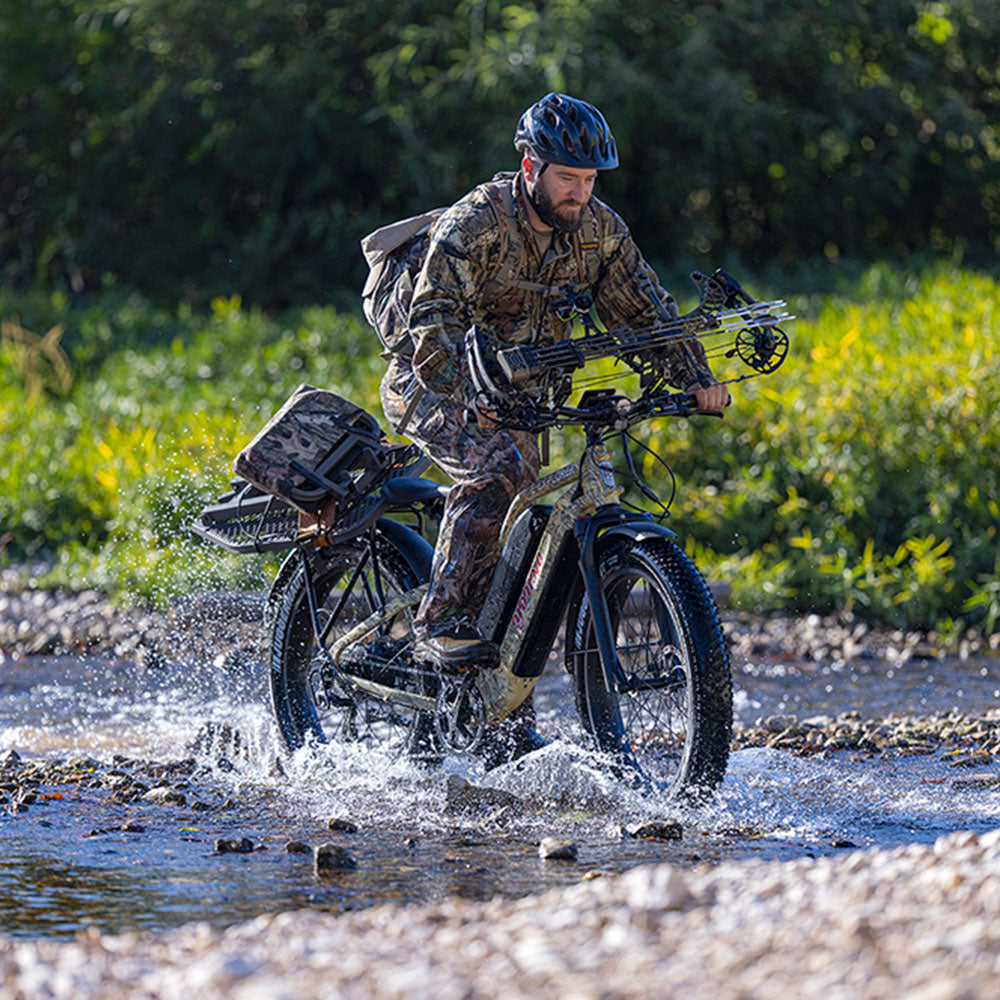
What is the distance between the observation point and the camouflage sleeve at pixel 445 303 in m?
4.90

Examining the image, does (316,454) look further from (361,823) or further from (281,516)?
(361,823)

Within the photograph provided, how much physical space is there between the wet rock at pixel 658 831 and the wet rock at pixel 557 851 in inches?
9.4

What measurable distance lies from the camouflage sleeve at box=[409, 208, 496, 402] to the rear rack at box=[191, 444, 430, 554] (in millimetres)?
687

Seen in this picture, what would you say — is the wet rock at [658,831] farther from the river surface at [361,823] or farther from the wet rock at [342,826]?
the wet rock at [342,826]

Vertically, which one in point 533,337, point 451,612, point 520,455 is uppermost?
point 533,337

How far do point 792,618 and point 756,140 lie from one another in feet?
30.3

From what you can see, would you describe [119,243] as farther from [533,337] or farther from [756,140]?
[533,337]

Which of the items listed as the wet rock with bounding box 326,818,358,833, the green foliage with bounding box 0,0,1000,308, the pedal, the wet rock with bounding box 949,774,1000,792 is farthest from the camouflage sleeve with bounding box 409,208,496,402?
the green foliage with bounding box 0,0,1000,308

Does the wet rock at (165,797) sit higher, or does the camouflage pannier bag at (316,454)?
the camouflage pannier bag at (316,454)

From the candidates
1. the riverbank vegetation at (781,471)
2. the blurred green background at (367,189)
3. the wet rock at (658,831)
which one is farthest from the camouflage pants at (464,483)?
the blurred green background at (367,189)

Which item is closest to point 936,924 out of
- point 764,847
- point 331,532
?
point 764,847

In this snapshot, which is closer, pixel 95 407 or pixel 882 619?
pixel 882 619

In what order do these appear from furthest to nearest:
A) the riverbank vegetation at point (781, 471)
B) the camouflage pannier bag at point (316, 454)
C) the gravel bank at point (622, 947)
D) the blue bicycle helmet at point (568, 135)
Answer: the riverbank vegetation at point (781, 471) < the camouflage pannier bag at point (316, 454) < the blue bicycle helmet at point (568, 135) < the gravel bank at point (622, 947)

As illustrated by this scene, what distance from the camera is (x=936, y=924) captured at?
316 cm
